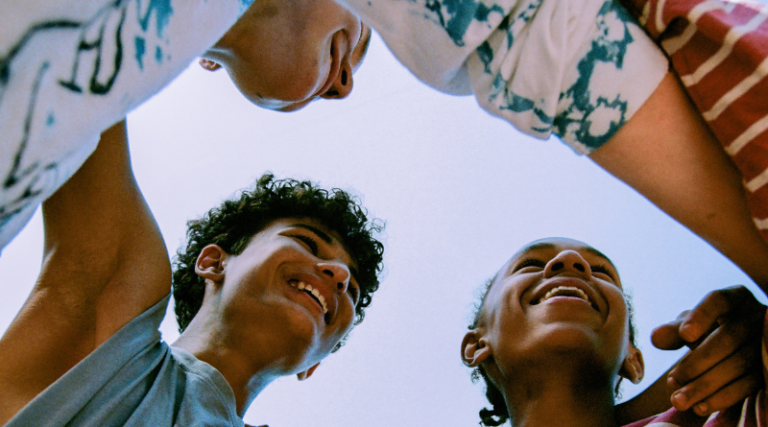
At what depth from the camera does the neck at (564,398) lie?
36.0 inches

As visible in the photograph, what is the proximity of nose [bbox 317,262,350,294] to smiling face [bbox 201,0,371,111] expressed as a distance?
0.33 m

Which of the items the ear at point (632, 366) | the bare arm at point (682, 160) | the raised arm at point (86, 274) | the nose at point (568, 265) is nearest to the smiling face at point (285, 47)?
the raised arm at point (86, 274)

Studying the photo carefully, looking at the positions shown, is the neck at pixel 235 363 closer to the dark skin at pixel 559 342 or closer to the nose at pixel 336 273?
the nose at pixel 336 273

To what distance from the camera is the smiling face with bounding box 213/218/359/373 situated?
3.20ft

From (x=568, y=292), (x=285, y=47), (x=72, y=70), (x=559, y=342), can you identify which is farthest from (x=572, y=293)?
(x=72, y=70)

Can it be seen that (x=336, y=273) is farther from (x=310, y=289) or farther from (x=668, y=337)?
(x=668, y=337)

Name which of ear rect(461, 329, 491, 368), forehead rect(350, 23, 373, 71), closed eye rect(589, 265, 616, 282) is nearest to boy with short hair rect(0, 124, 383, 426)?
ear rect(461, 329, 491, 368)

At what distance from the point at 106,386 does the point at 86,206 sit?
236 mm

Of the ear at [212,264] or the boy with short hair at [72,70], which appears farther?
the ear at [212,264]

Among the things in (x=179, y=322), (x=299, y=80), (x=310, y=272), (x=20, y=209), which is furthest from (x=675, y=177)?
(x=179, y=322)

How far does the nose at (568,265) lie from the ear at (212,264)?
0.62 meters

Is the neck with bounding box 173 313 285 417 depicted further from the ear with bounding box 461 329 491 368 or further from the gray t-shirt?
the ear with bounding box 461 329 491 368

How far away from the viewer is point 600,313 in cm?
99

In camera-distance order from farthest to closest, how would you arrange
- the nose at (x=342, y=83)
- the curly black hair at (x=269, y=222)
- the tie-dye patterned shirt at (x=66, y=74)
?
the curly black hair at (x=269, y=222), the nose at (x=342, y=83), the tie-dye patterned shirt at (x=66, y=74)
